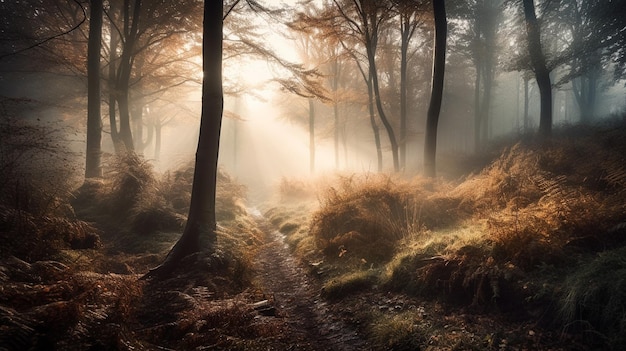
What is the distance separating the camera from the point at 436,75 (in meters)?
10.5

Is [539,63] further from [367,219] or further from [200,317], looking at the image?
[200,317]

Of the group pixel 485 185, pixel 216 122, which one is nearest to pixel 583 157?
pixel 485 185

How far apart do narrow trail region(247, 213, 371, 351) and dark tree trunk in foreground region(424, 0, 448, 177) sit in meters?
6.21

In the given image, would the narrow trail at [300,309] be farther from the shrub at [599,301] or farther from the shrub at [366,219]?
the shrub at [599,301]

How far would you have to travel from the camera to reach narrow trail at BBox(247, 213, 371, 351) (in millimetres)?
4090

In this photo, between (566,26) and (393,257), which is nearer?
(393,257)

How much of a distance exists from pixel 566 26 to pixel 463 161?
59.2 feet

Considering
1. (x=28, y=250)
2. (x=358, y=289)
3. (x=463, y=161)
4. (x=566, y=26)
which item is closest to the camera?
(x=28, y=250)

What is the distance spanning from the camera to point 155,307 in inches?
179

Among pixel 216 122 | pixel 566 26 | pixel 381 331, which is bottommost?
pixel 381 331

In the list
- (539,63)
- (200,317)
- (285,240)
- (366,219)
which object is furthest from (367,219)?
(539,63)

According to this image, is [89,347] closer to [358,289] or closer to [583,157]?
[358,289]

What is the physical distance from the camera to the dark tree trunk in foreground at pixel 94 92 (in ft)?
41.2

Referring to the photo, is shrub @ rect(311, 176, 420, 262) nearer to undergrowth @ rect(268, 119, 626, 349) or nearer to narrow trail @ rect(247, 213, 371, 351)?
undergrowth @ rect(268, 119, 626, 349)
